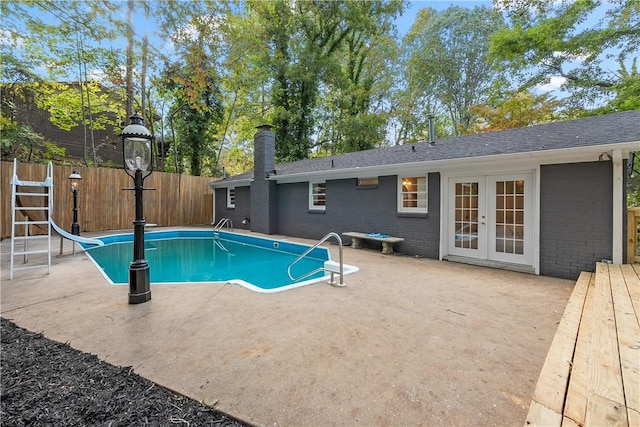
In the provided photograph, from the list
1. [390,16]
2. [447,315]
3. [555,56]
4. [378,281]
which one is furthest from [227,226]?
[390,16]

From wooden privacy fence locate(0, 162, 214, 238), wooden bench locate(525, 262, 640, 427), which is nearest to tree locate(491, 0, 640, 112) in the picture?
wooden bench locate(525, 262, 640, 427)

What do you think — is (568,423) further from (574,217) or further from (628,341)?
(574,217)

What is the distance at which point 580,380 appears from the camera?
1.74 metres

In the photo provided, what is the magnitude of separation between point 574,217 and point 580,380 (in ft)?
14.2

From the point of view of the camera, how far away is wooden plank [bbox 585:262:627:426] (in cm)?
141

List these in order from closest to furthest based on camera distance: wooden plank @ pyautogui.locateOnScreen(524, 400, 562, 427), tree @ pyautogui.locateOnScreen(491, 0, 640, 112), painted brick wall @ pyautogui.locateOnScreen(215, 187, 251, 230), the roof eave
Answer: wooden plank @ pyautogui.locateOnScreen(524, 400, 562, 427)
the roof eave
tree @ pyautogui.locateOnScreen(491, 0, 640, 112)
painted brick wall @ pyautogui.locateOnScreen(215, 187, 251, 230)

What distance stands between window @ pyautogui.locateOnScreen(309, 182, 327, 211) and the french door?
4.26 meters

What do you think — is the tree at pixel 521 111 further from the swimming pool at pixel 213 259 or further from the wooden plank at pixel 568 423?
the wooden plank at pixel 568 423

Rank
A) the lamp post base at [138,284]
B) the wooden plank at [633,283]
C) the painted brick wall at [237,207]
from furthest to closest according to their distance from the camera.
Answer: the painted brick wall at [237,207] → the lamp post base at [138,284] → the wooden plank at [633,283]

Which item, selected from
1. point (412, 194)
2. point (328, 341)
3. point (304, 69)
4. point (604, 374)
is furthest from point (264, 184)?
point (604, 374)

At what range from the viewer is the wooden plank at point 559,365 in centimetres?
163

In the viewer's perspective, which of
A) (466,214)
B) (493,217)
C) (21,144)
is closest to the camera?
(493,217)

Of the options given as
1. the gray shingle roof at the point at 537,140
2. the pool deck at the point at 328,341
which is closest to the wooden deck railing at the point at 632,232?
the gray shingle roof at the point at 537,140

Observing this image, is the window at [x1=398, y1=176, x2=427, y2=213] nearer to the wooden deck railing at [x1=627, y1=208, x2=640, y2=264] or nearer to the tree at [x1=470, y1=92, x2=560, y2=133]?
the wooden deck railing at [x1=627, y1=208, x2=640, y2=264]
